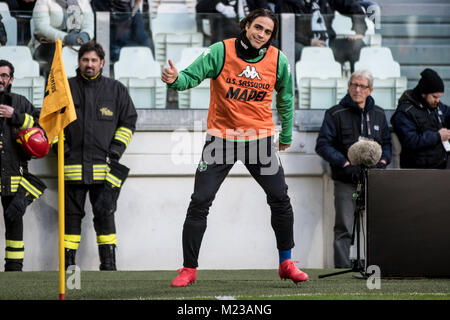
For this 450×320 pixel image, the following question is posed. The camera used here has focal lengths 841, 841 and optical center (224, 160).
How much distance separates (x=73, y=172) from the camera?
7387mm

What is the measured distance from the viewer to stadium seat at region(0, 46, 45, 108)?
26.4ft

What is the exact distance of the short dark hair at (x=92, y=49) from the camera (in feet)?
24.5

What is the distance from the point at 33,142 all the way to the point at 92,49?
99cm

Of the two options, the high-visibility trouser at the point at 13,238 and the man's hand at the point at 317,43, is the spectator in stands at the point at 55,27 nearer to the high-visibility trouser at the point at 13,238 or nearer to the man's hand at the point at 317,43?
the high-visibility trouser at the point at 13,238

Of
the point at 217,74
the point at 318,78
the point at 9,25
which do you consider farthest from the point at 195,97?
the point at 217,74

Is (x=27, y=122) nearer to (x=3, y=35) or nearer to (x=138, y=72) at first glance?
(x=3, y=35)

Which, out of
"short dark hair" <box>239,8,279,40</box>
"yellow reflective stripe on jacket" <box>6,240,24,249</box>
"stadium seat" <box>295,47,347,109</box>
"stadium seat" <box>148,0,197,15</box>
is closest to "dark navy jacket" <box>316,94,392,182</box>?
"stadium seat" <box>295,47,347,109</box>

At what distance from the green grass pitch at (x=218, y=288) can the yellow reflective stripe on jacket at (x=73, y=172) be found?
3.27ft

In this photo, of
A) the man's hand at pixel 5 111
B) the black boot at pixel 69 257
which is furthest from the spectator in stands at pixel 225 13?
the black boot at pixel 69 257

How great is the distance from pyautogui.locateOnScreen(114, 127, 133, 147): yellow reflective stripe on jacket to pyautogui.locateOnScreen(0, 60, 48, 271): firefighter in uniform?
753mm

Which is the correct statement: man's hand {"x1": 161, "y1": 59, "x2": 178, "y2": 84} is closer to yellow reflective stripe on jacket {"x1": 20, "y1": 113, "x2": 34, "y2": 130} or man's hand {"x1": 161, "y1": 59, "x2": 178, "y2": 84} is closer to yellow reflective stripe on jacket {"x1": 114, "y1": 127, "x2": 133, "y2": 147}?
yellow reflective stripe on jacket {"x1": 114, "y1": 127, "x2": 133, "y2": 147}

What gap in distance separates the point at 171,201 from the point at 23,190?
1.51 metres

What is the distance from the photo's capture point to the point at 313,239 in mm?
8383
